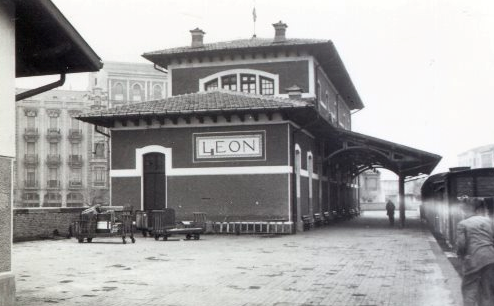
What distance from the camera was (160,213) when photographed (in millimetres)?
19125

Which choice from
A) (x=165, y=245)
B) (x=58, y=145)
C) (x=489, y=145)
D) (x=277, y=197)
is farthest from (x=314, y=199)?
(x=489, y=145)

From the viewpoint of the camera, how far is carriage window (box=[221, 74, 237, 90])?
86.0 feet

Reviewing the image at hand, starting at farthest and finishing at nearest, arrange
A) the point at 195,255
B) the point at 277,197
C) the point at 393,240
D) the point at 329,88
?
the point at 329,88 → the point at 277,197 → the point at 393,240 → the point at 195,255

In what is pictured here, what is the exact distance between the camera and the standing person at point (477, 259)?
6621mm

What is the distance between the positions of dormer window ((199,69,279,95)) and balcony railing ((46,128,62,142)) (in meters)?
41.1

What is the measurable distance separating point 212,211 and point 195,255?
775 cm

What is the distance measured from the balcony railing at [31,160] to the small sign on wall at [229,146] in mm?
45466

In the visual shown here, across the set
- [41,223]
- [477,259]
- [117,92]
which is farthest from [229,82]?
[117,92]

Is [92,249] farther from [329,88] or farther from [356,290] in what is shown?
[329,88]

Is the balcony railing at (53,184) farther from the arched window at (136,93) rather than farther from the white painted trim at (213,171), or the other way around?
the white painted trim at (213,171)

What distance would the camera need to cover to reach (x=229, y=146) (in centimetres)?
2152

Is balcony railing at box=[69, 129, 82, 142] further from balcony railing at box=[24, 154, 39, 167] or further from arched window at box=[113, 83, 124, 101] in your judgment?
arched window at box=[113, 83, 124, 101]

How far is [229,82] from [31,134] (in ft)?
139

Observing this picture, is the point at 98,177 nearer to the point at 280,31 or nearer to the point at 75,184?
the point at 75,184
